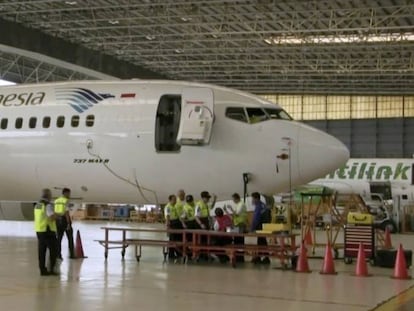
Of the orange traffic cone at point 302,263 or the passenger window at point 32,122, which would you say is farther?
the passenger window at point 32,122

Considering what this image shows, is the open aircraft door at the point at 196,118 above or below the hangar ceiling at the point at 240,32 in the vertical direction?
below

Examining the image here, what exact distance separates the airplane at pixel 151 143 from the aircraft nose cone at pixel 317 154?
0.08 ft

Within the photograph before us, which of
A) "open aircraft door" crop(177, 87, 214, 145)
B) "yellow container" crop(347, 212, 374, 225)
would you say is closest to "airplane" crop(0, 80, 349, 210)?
"open aircraft door" crop(177, 87, 214, 145)

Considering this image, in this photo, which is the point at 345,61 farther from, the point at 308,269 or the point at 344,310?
the point at 344,310

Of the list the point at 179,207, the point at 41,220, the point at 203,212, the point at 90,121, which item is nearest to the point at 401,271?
the point at 203,212

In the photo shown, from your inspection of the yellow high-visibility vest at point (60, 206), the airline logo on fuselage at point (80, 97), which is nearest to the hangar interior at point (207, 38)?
the airline logo on fuselage at point (80, 97)

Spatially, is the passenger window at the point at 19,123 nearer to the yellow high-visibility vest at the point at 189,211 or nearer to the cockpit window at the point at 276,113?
the yellow high-visibility vest at the point at 189,211

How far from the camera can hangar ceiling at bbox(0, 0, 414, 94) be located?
33.9 metres

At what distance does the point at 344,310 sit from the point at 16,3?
27.5 meters

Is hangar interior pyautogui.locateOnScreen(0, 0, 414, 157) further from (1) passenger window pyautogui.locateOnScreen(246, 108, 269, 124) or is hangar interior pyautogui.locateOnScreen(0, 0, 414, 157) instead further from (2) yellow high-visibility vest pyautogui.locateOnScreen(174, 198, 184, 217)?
(2) yellow high-visibility vest pyautogui.locateOnScreen(174, 198, 184, 217)

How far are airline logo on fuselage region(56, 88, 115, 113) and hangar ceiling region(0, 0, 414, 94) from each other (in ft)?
48.7

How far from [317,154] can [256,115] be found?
1.88 m

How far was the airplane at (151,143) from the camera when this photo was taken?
655 inches

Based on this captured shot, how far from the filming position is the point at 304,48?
137 ft
